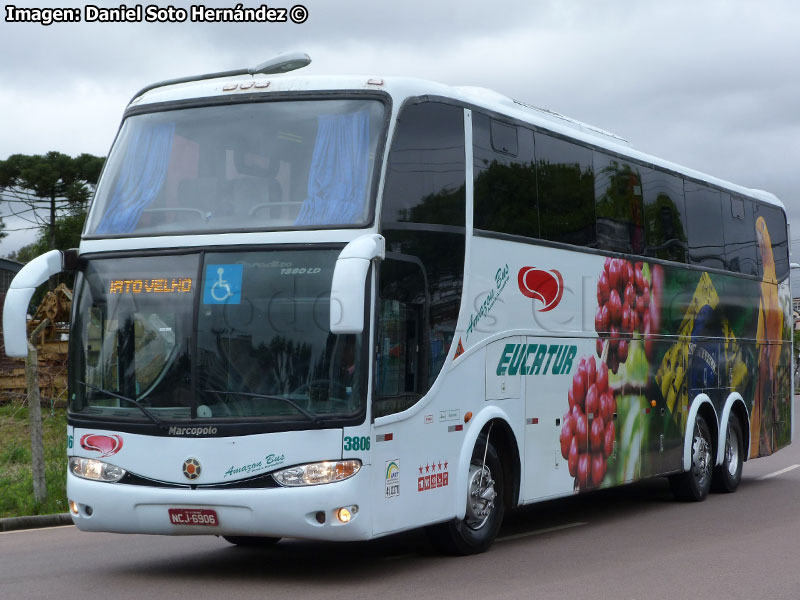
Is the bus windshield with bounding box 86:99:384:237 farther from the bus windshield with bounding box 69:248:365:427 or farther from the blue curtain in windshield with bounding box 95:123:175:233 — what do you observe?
the bus windshield with bounding box 69:248:365:427

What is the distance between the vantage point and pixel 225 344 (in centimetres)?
895

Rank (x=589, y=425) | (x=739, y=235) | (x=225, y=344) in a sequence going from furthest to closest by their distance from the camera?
(x=739, y=235) < (x=589, y=425) < (x=225, y=344)

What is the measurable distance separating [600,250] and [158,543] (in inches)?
216

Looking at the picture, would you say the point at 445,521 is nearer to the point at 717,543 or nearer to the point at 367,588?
the point at 367,588

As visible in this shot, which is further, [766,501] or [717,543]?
[766,501]

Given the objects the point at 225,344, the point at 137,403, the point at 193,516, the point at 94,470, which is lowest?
the point at 193,516

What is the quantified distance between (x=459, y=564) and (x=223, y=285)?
3.09m

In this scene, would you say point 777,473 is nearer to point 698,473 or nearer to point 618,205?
point 698,473

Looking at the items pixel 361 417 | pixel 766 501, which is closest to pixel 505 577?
pixel 361 417

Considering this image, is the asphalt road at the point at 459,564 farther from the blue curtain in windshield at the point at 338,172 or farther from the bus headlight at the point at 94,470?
the blue curtain in windshield at the point at 338,172

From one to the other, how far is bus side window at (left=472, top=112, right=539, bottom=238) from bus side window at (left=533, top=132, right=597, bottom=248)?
205 mm

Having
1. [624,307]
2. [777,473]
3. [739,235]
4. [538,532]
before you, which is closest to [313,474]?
[538,532]

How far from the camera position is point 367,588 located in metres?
8.88

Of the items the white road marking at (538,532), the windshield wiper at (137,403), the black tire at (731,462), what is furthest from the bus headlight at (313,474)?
the black tire at (731,462)
